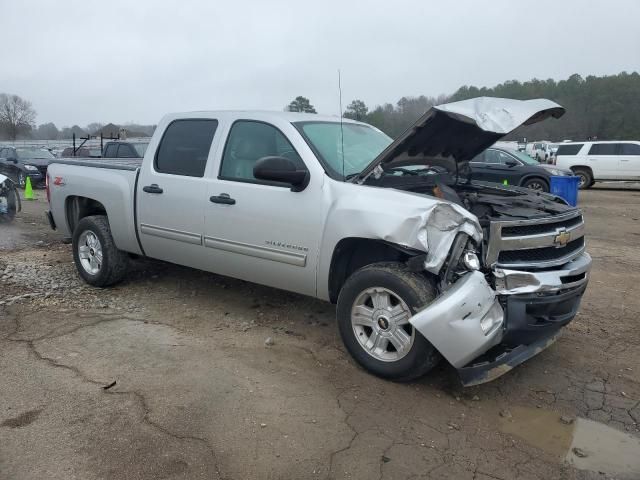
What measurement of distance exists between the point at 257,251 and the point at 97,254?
7.90ft

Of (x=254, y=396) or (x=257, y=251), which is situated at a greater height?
(x=257, y=251)

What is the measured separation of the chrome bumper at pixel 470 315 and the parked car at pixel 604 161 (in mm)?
18826

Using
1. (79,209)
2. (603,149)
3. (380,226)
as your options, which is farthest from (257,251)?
(603,149)

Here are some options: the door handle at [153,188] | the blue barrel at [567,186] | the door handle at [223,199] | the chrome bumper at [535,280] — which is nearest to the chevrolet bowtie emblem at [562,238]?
the chrome bumper at [535,280]

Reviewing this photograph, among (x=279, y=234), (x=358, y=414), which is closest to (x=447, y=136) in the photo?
(x=279, y=234)

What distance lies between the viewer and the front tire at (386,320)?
359 centimetres

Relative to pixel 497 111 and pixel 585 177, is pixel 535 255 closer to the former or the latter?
pixel 497 111

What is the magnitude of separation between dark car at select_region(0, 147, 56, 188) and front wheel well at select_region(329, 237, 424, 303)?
17488 mm

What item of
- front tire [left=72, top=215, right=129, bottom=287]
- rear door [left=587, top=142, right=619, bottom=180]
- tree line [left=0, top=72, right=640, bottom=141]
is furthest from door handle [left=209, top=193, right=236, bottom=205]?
tree line [left=0, top=72, right=640, bottom=141]

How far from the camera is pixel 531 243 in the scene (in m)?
3.62

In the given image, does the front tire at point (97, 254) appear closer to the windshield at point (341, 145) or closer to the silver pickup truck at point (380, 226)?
the silver pickup truck at point (380, 226)

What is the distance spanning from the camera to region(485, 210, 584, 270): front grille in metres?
3.51

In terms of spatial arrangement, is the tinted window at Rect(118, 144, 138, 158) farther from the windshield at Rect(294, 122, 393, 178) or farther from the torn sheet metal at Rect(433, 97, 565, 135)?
the torn sheet metal at Rect(433, 97, 565, 135)

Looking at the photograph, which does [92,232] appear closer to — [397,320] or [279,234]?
[279,234]
